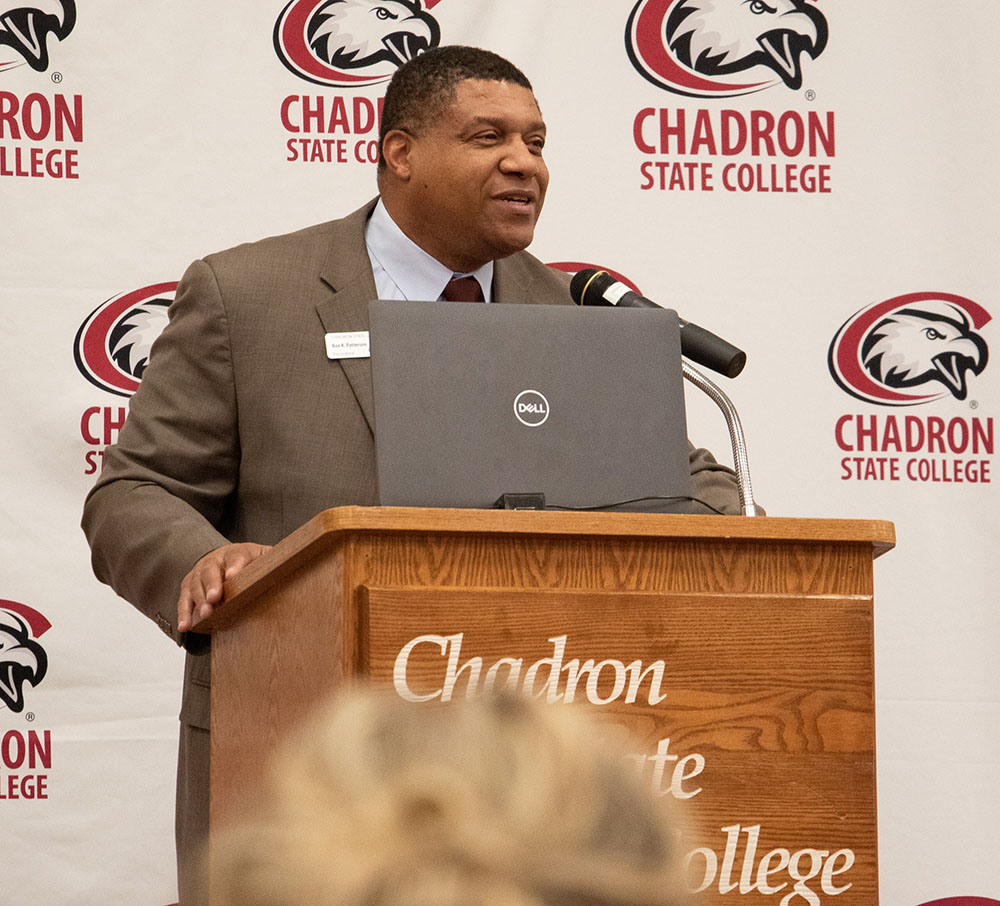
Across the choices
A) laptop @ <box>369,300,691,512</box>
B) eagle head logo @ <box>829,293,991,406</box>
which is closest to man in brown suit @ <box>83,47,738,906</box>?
laptop @ <box>369,300,691,512</box>

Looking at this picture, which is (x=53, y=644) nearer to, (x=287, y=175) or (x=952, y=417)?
(x=287, y=175)

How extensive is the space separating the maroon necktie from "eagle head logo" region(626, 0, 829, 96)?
1.19m

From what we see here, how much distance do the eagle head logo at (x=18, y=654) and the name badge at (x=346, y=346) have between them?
118cm

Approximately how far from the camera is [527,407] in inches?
64.6

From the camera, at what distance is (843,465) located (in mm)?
3418

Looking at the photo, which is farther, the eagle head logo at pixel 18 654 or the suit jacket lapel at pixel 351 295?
the eagle head logo at pixel 18 654

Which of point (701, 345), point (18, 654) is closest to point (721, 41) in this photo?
point (701, 345)

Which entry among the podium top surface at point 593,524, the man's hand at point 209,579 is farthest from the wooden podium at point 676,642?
the man's hand at point 209,579

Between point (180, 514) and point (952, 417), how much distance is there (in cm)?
206

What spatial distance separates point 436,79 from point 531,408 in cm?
114

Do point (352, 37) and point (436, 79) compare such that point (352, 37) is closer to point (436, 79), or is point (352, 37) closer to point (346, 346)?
point (436, 79)

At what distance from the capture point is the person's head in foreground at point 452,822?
1.78ft

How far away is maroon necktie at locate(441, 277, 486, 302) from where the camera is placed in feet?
8.29

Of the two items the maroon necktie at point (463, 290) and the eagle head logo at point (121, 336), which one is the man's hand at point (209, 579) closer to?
the maroon necktie at point (463, 290)
